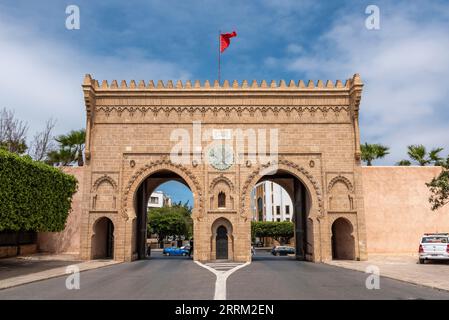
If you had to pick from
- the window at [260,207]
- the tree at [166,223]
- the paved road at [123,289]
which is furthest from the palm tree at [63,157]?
the window at [260,207]

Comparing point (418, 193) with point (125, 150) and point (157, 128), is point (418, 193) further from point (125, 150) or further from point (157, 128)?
point (125, 150)

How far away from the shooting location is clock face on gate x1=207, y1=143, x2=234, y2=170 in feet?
81.1

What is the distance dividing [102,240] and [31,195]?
7.95 metres

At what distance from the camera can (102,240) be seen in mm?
26219

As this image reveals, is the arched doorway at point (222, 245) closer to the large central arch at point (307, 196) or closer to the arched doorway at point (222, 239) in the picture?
the arched doorway at point (222, 239)

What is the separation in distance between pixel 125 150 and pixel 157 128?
7.62 feet

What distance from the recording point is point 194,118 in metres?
25.2

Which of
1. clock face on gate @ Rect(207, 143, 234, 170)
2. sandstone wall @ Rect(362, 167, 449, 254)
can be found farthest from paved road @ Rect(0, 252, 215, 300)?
sandstone wall @ Rect(362, 167, 449, 254)

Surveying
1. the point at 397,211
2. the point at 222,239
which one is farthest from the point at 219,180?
the point at 397,211

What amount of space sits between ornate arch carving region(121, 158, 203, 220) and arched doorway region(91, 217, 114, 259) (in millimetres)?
2128

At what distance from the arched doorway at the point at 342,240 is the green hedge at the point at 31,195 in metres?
16.2

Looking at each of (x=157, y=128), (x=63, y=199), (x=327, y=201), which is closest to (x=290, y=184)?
(x=327, y=201)

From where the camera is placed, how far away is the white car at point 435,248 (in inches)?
785

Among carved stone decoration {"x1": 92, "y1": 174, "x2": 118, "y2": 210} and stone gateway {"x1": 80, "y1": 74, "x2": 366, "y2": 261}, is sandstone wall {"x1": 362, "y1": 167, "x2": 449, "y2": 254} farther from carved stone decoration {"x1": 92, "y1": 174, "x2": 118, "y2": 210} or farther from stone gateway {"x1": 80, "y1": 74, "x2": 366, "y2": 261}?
carved stone decoration {"x1": 92, "y1": 174, "x2": 118, "y2": 210}
